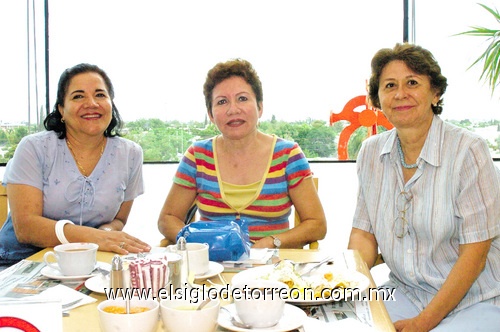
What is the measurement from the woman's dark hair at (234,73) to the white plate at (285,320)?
4.17ft

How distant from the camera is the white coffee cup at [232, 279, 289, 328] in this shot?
91 cm

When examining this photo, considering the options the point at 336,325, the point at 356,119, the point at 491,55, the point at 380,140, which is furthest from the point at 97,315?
the point at 356,119

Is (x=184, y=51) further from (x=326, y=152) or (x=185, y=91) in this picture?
(x=326, y=152)

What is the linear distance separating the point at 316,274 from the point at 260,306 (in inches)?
15.6

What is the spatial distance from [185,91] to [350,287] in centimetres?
286

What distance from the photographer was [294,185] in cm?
209

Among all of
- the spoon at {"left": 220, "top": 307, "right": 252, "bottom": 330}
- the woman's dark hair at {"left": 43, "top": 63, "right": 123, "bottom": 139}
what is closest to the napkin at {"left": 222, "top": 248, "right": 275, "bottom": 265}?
the spoon at {"left": 220, "top": 307, "right": 252, "bottom": 330}

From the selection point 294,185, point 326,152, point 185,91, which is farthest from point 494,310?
point 185,91

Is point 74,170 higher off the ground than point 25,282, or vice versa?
point 74,170

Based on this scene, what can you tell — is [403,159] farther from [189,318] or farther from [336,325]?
[189,318]

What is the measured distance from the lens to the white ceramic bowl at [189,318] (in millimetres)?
849

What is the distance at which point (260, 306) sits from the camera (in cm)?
91

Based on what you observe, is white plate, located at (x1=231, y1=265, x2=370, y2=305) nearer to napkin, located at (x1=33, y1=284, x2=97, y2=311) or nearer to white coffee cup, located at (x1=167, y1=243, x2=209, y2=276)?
white coffee cup, located at (x1=167, y1=243, x2=209, y2=276)

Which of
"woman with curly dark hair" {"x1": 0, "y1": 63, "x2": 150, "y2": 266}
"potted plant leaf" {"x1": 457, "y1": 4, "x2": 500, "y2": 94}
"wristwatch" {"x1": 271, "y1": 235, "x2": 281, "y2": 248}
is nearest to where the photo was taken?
"wristwatch" {"x1": 271, "y1": 235, "x2": 281, "y2": 248}
